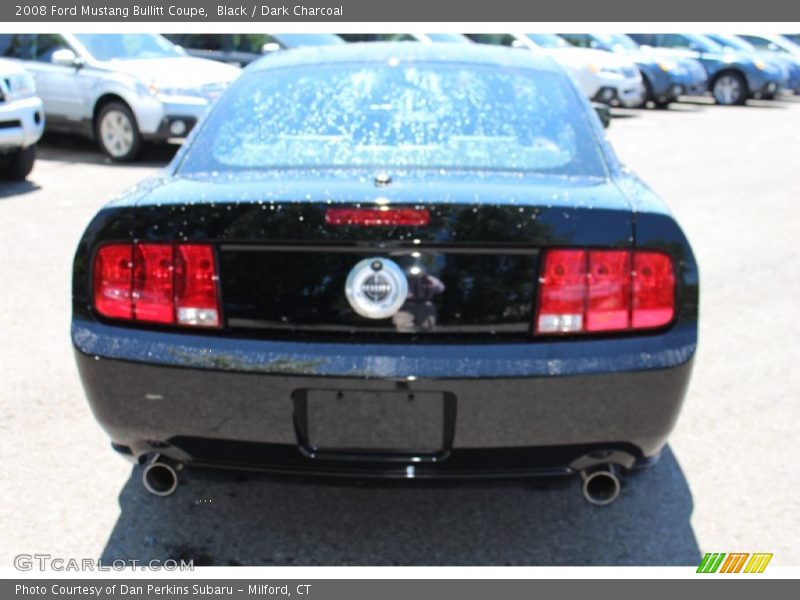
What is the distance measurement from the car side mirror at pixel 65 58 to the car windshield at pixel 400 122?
25.7ft

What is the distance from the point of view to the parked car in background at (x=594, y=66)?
1816 centimetres

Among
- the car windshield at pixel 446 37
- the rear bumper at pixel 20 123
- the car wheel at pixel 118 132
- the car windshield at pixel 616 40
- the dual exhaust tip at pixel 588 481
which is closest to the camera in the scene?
the dual exhaust tip at pixel 588 481

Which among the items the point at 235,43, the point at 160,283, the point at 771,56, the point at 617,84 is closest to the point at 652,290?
the point at 160,283

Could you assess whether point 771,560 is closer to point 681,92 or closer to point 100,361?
point 100,361

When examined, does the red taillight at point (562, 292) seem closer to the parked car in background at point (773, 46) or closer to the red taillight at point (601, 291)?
the red taillight at point (601, 291)

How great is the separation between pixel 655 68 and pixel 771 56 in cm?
577

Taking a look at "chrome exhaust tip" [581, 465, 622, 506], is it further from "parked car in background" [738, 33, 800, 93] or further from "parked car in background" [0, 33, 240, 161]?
"parked car in background" [738, 33, 800, 93]

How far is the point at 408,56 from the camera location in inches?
161

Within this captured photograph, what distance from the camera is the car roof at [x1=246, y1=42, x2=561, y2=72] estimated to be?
404cm

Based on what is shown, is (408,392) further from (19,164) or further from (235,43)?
(235,43)

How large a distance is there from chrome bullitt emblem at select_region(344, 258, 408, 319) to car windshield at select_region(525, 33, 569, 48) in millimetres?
16794

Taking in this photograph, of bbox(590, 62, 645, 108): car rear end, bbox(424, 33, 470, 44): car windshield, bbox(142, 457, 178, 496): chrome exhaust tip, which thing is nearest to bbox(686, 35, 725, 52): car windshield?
bbox(590, 62, 645, 108): car rear end

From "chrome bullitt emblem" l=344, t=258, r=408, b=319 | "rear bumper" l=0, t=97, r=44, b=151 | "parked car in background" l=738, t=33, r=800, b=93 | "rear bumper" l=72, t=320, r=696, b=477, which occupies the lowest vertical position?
"parked car in background" l=738, t=33, r=800, b=93

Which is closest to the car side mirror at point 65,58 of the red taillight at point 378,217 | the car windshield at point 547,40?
the red taillight at point 378,217
